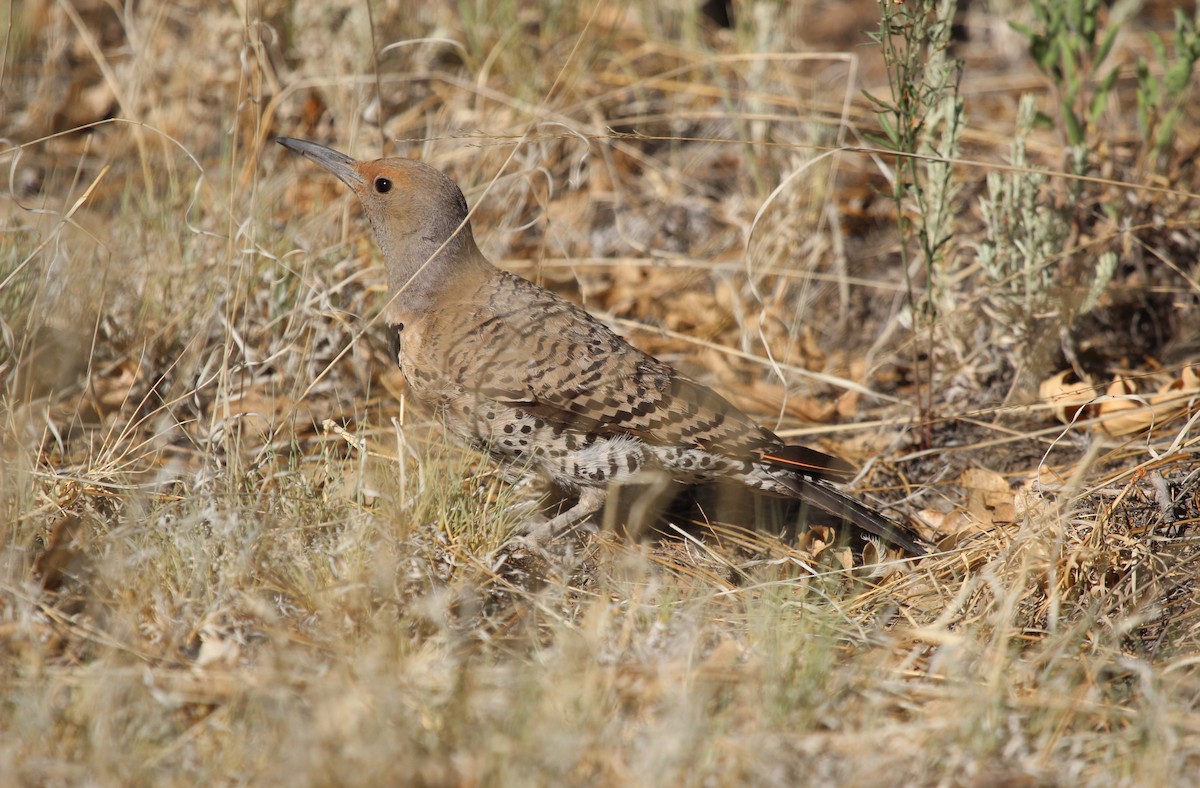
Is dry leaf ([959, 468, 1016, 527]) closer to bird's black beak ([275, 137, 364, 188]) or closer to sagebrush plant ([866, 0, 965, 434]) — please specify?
sagebrush plant ([866, 0, 965, 434])

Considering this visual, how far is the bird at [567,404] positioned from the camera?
12.4 ft

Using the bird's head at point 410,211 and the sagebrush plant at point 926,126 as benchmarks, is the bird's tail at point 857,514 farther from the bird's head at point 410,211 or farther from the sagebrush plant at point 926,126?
the bird's head at point 410,211

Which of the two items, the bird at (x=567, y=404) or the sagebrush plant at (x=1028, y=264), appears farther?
the sagebrush plant at (x=1028, y=264)

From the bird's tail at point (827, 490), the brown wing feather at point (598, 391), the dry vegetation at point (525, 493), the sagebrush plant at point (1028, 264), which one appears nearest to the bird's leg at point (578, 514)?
the dry vegetation at point (525, 493)

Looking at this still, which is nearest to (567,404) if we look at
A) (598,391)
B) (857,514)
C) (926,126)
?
(598,391)

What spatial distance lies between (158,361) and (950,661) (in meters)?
3.45

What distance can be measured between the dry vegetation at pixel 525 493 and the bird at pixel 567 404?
0.22 m

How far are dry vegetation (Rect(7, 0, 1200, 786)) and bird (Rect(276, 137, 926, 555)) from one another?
0.72 feet

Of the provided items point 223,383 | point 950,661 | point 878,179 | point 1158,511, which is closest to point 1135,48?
point 878,179

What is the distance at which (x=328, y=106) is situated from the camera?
592cm

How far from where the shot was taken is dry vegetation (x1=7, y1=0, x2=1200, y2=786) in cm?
254

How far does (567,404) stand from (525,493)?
502mm

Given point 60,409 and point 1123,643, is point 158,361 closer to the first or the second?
point 60,409

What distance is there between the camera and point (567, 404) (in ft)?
12.4
